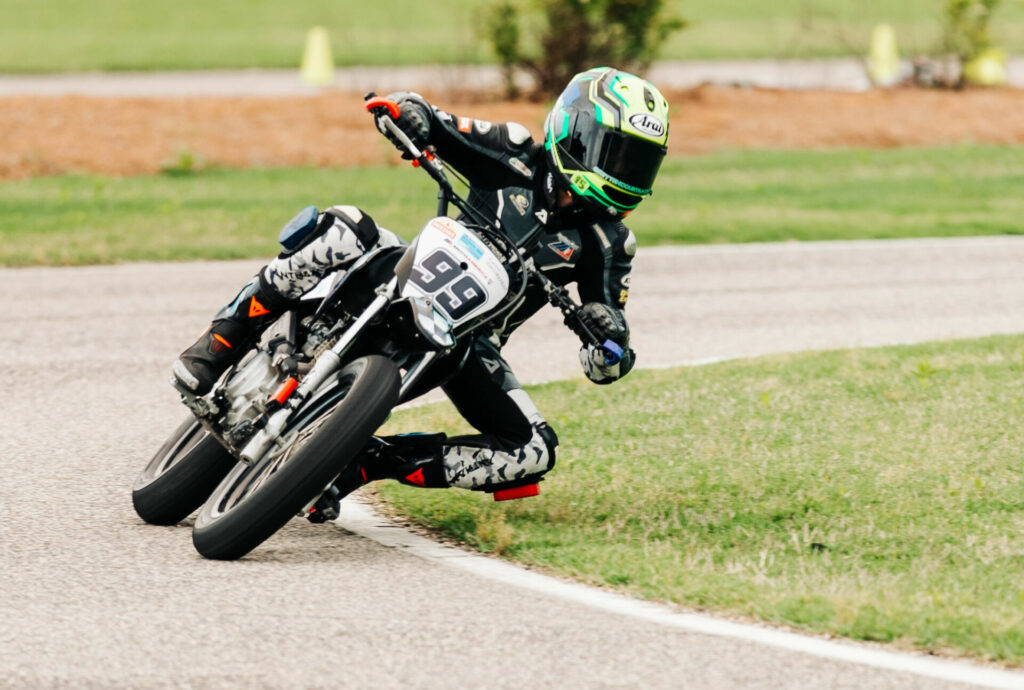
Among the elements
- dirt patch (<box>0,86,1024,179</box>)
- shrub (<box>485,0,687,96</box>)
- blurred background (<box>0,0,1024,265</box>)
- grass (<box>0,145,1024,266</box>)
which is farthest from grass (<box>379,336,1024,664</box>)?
shrub (<box>485,0,687,96</box>)

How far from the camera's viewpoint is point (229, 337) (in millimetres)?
5840

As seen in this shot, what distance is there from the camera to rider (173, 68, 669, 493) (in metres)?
5.73

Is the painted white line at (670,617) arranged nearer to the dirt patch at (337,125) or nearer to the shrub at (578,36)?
the dirt patch at (337,125)

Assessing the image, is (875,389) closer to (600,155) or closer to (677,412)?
(677,412)

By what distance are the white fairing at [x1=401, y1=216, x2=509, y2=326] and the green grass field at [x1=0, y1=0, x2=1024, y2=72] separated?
19227 mm

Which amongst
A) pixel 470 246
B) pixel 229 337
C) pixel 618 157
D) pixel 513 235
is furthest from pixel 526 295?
pixel 229 337

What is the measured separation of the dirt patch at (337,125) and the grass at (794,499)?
10.9m

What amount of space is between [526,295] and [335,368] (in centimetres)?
91

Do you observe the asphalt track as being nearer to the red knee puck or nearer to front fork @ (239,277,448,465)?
front fork @ (239,277,448,465)

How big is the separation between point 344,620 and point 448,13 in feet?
127

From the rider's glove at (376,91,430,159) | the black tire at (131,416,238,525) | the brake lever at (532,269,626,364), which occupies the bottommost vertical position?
the black tire at (131,416,238,525)

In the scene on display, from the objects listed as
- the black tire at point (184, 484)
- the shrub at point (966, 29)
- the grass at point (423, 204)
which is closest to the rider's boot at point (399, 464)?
the black tire at point (184, 484)

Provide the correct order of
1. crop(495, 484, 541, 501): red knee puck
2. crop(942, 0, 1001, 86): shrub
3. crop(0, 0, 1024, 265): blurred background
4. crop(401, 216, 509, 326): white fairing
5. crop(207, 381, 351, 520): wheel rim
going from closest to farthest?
crop(207, 381, 351, 520): wheel rim
crop(401, 216, 509, 326): white fairing
crop(495, 484, 541, 501): red knee puck
crop(0, 0, 1024, 265): blurred background
crop(942, 0, 1001, 86): shrub

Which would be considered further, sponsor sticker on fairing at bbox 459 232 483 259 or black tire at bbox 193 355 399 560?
sponsor sticker on fairing at bbox 459 232 483 259
